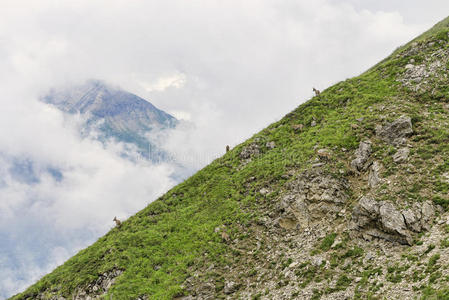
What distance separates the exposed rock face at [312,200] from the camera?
922 inches

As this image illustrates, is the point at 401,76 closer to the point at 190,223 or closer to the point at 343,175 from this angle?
the point at 343,175

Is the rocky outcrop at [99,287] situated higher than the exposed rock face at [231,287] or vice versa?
the rocky outcrop at [99,287]

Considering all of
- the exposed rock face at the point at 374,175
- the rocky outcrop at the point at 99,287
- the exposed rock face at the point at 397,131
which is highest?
the rocky outcrop at the point at 99,287

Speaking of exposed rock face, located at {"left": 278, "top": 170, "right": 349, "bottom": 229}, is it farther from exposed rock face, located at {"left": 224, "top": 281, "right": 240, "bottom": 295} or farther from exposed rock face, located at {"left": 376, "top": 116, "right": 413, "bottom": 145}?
exposed rock face, located at {"left": 224, "top": 281, "right": 240, "bottom": 295}

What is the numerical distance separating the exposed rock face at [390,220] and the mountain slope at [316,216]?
0.07 m

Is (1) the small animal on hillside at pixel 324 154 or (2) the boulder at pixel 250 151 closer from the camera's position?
(1) the small animal on hillside at pixel 324 154

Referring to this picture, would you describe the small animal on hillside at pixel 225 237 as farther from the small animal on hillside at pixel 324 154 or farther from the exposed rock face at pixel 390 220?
the small animal on hillside at pixel 324 154

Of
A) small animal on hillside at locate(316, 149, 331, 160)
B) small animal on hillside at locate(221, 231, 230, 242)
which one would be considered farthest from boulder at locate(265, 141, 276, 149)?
small animal on hillside at locate(221, 231, 230, 242)

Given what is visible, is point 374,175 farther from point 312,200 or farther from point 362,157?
point 312,200

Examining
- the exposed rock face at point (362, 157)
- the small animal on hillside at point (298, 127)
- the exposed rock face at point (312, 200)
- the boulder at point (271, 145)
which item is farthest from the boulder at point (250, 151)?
the exposed rock face at point (362, 157)

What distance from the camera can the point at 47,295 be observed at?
2772 cm

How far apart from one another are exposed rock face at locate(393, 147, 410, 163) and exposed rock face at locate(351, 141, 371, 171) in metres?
2.28

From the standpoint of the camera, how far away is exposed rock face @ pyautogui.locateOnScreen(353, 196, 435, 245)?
17.8 meters

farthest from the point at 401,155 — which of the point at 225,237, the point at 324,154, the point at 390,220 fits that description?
the point at 225,237
